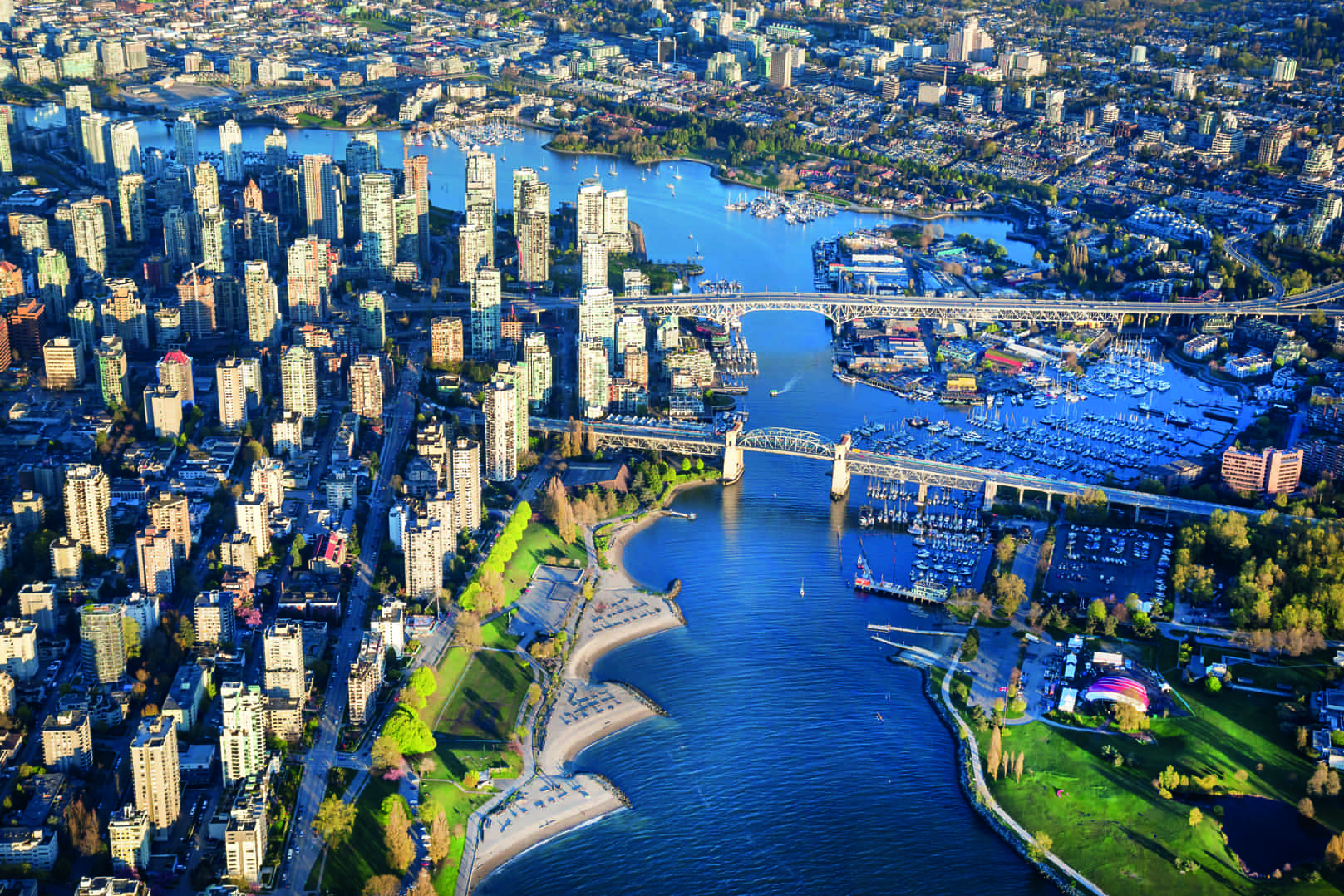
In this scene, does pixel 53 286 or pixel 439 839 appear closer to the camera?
pixel 439 839

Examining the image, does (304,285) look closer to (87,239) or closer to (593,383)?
(87,239)

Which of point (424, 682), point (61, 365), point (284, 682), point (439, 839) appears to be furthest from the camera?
point (61, 365)

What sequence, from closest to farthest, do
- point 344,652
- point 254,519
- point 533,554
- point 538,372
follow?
point 344,652 < point 254,519 < point 533,554 < point 538,372

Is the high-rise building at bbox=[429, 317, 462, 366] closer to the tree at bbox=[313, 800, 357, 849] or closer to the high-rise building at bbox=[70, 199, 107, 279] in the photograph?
the high-rise building at bbox=[70, 199, 107, 279]

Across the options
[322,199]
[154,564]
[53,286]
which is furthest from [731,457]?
[322,199]

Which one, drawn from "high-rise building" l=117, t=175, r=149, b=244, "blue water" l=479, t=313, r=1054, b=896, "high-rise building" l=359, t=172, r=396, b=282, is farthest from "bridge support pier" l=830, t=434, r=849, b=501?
"high-rise building" l=117, t=175, r=149, b=244

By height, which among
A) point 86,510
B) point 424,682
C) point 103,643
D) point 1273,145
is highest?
point 1273,145
